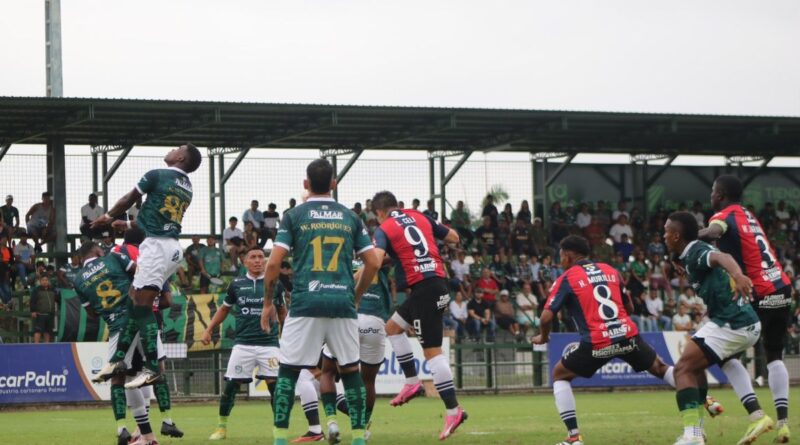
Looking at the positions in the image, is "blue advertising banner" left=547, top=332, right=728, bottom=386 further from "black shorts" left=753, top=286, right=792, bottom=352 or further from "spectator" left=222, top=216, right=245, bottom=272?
"black shorts" left=753, top=286, right=792, bottom=352

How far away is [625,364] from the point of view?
30797mm

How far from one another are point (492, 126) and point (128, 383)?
81.9 feet

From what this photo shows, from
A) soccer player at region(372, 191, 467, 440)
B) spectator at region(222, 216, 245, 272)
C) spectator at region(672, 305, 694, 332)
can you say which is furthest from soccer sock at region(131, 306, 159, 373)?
spectator at region(672, 305, 694, 332)

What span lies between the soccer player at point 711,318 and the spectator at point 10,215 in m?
21.9

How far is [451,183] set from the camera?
3822 cm

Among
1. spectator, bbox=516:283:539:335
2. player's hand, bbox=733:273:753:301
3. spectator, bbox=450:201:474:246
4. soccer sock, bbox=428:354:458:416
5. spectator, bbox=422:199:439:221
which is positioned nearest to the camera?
player's hand, bbox=733:273:753:301

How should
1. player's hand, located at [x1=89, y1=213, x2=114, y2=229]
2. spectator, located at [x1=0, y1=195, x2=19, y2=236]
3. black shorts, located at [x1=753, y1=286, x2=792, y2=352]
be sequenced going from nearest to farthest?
player's hand, located at [x1=89, y1=213, x2=114, y2=229], black shorts, located at [x1=753, y1=286, x2=792, y2=352], spectator, located at [x1=0, y1=195, x2=19, y2=236]

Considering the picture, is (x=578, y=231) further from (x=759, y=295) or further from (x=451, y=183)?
(x=759, y=295)

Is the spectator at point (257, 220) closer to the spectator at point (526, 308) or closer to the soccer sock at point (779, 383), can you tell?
the spectator at point (526, 308)

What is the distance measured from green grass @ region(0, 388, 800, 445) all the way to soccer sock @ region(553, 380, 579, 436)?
899mm

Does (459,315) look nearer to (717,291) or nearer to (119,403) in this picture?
(119,403)

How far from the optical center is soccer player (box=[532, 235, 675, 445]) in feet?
39.4

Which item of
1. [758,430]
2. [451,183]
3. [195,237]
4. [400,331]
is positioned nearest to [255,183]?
[195,237]

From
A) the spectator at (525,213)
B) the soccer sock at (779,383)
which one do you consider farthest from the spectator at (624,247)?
the soccer sock at (779,383)
